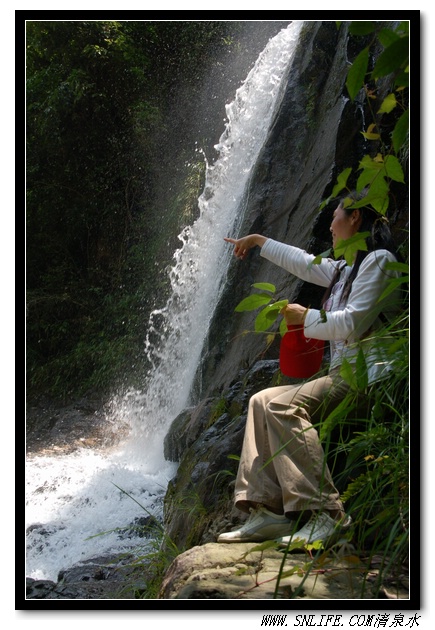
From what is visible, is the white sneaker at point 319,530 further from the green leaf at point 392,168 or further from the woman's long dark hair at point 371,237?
the green leaf at point 392,168

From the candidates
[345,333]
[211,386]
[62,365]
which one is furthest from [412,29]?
[62,365]

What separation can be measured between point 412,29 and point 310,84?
2.02 m

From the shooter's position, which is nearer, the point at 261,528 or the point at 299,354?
the point at 261,528

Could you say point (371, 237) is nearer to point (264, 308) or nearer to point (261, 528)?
point (264, 308)

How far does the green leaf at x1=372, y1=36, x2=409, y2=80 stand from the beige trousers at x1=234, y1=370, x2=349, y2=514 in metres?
0.77

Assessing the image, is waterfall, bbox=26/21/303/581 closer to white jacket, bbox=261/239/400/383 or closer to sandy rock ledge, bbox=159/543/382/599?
sandy rock ledge, bbox=159/543/382/599

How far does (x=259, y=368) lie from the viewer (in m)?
2.85

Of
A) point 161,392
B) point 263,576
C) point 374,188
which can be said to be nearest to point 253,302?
point 374,188

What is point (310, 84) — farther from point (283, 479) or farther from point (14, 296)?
point (283, 479)

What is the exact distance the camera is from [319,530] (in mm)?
1712

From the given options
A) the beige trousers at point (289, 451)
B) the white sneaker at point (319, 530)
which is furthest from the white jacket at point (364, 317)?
the white sneaker at point (319, 530)

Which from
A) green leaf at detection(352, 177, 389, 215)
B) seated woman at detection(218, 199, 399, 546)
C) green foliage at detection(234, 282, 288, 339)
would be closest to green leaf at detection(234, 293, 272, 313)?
green foliage at detection(234, 282, 288, 339)

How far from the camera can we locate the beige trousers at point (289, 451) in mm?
1731

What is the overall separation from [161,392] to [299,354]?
3213 millimetres
